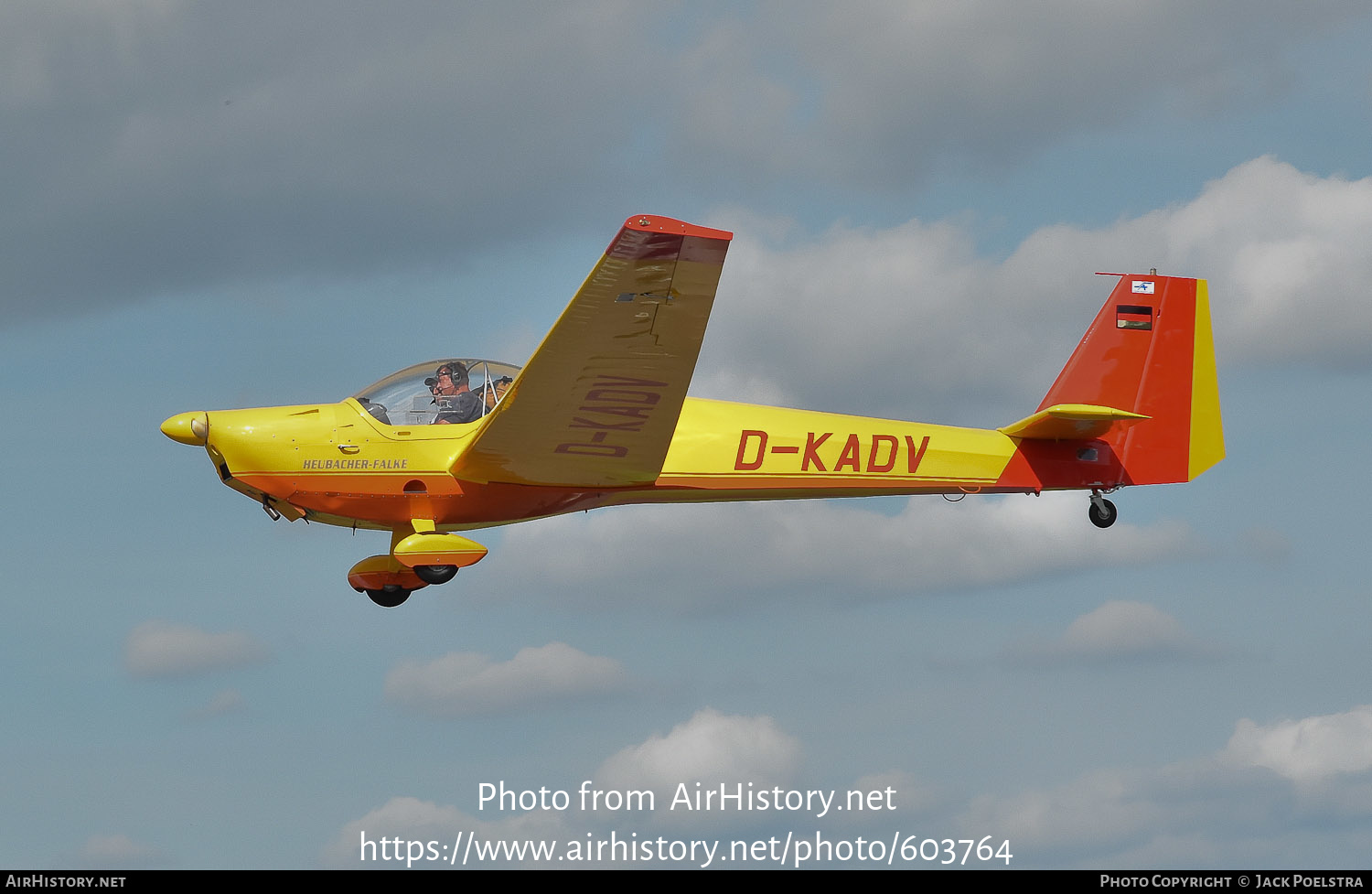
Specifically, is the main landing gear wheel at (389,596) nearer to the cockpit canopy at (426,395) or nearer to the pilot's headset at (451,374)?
the cockpit canopy at (426,395)

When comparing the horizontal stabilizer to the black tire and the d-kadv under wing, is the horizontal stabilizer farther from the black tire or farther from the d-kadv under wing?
the black tire

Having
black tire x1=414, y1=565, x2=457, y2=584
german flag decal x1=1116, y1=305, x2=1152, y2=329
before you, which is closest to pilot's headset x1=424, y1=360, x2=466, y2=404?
black tire x1=414, y1=565, x2=457, y2=584

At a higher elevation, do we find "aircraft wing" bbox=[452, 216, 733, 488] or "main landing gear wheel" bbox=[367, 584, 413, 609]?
"aircraft wing" bbox=[452, 216, 733, 488]

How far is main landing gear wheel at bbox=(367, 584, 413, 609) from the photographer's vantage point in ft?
57.7

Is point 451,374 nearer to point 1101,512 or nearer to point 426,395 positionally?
point 426,395

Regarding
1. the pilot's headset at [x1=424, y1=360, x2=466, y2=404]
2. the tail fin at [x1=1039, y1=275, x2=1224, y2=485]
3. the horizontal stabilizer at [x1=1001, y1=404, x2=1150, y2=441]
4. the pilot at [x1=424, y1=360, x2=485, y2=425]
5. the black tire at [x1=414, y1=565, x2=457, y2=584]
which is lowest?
the black tire at [x1=414, y1=565, x2=457, y2=584]

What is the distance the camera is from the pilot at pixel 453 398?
54.1 feet

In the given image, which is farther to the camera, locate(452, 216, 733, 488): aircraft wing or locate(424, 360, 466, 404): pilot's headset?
locate(424, 360, 466, 404): pilot's headset

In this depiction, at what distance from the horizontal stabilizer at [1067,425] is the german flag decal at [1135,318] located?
54.8 inches

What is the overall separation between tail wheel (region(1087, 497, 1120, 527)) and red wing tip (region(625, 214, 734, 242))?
801 cm

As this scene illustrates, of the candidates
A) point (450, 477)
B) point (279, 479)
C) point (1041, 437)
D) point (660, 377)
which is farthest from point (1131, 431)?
point (279, 479)

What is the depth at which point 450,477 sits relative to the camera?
16422 mm

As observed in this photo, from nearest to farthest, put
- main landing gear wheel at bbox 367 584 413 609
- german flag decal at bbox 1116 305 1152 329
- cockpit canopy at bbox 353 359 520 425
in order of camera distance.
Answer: cockpit canopy at bbox 353 359 520 425 < main landing gear wheel at bbox 367 584 413 609 < german flag decal at bbox 1116 305 1152 329

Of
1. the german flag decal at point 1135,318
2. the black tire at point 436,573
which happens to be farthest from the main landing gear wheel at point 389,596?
the german flag decal at point 1135,318
